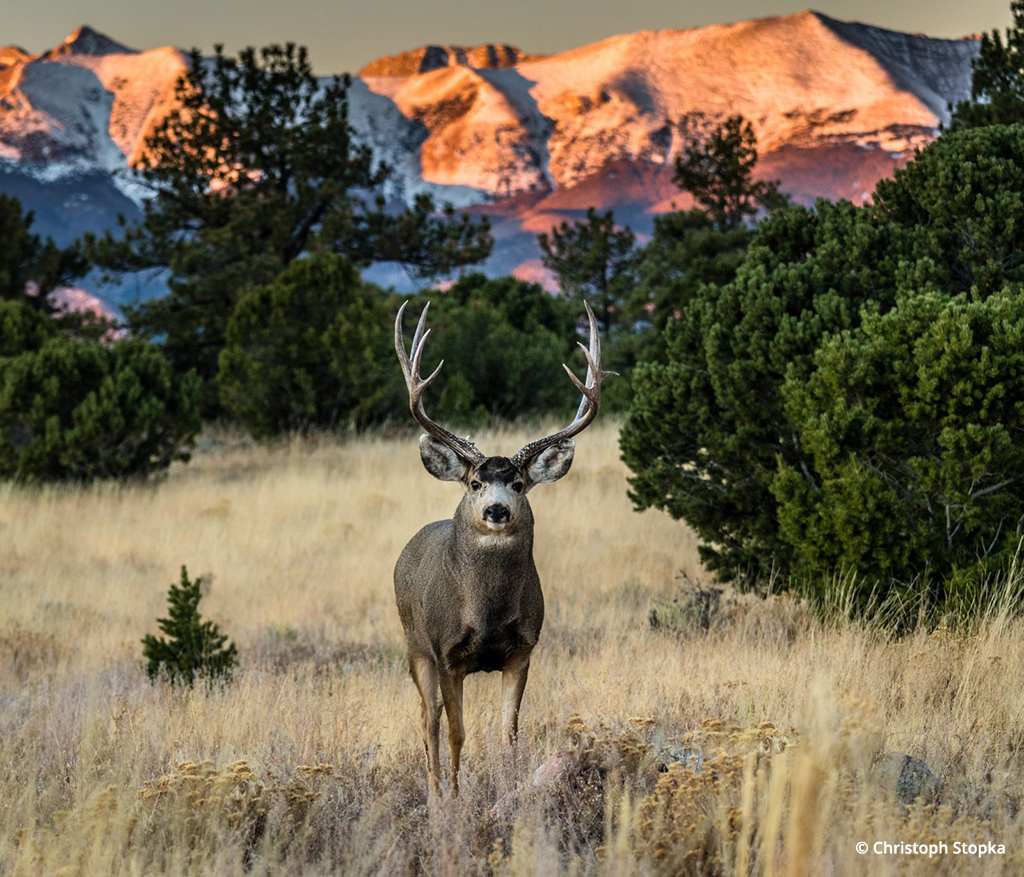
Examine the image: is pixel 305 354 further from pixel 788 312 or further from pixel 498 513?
pixel 498 513

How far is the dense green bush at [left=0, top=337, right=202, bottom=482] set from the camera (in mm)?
14461

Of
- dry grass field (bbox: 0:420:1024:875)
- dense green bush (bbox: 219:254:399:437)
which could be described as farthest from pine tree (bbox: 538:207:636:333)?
dry grass field (bbox: 0:420:1024:875)

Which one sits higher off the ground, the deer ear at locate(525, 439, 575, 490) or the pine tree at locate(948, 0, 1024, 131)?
the pine tree at locate(948, 0, 1024, 131)

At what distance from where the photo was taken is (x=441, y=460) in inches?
170

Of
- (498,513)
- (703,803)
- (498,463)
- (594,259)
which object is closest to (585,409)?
(498,463)

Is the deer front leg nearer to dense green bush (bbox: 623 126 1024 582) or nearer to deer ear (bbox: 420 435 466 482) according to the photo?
deer ear (bbox: 420 435 466 482)

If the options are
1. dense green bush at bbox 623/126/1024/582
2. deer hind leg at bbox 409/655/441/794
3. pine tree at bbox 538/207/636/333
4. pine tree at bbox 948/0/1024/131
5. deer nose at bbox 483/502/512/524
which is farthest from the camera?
pine tree at bbox 538/207/636/333

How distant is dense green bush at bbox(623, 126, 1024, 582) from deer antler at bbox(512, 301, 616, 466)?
9.22 ft

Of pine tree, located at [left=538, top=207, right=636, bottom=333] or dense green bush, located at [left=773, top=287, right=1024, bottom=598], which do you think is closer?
dense green bush, located at [left=773, top=287, right=1024, bottom=598]

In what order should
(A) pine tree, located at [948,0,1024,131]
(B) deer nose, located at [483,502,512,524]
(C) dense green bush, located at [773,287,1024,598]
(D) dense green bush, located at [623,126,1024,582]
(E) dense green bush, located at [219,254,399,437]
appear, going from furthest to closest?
(E) dense green bush, located at [219,254,399,437] < (A) pine tree, located at [948,0,1024,131] < (D) dense green bush, located at [623,126,1024,582] < (C) dense green bush, located at [773,287,1024,598] < (B) deer nose, located at [483,502,512,524]

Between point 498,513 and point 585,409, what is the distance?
843mm

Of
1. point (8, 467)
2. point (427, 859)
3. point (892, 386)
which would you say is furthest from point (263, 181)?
point (427, 859)

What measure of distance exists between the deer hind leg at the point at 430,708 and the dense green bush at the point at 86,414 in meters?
11.0

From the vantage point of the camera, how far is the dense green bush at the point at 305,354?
1791cm
